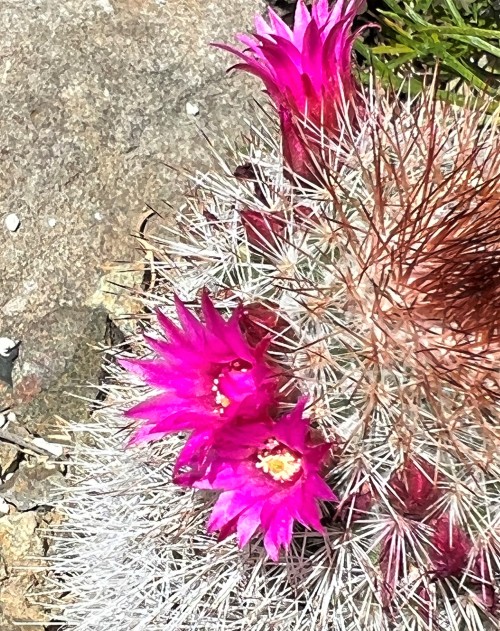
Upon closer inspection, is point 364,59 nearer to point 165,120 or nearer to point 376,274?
point 165,120

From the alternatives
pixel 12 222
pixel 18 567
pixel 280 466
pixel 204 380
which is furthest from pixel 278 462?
pixel 12 222

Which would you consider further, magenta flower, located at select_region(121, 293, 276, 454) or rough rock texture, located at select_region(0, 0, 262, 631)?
rough rock texture, located at select_region(0, 0, 262, 631)

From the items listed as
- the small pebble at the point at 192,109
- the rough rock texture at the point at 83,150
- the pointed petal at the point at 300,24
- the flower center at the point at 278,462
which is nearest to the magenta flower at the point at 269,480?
the flower center at the point at 278,462

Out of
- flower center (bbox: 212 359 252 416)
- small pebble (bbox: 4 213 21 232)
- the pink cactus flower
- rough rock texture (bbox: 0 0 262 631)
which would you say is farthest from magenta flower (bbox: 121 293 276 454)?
small pebble (bbox: 4 213 21 232)

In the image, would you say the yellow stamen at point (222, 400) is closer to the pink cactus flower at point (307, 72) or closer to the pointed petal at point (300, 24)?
the pink cactus flower at point (307, 72)

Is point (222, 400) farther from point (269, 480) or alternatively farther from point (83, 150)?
point (83, 150)

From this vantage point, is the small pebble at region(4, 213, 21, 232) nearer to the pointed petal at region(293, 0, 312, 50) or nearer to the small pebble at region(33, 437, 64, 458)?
the small pebble at region(33, 437, 64, 458)

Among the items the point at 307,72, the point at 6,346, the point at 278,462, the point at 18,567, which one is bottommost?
the point at 18,567
